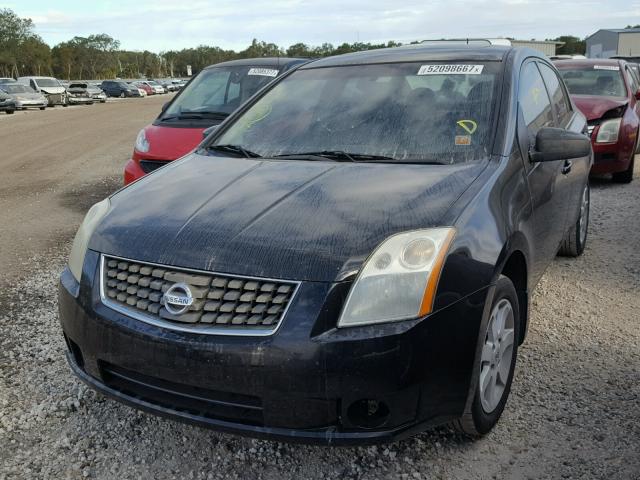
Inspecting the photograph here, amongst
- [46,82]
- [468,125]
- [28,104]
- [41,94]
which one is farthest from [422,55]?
[46,82]

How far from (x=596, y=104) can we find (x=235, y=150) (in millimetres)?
5943

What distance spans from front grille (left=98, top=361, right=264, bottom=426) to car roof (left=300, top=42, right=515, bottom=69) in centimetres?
220

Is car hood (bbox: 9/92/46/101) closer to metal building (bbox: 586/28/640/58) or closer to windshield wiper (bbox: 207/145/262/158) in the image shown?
windshield wiper (bbox: 207/145/262/158)

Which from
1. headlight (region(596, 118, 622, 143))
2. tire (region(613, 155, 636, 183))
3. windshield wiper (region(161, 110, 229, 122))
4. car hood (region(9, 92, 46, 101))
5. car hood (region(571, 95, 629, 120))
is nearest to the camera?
windshield wiper (region(161, 110, 229, 122))

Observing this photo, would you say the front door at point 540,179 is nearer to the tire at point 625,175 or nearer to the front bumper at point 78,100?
the tire at point 625,175

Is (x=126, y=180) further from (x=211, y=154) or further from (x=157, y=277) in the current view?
(x=157, y=277)

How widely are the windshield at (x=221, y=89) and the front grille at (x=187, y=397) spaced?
498cm

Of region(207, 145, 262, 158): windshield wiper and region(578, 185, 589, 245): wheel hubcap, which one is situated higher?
region(207, 145, 262, 158): windshield wiper

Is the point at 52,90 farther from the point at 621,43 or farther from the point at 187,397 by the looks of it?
the point at 621,43

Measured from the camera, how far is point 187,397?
227 cm

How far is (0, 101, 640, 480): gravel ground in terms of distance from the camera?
2.46m

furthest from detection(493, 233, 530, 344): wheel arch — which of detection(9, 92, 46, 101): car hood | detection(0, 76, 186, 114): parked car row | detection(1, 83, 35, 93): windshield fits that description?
detection(1, 83, 35, 93): windshield

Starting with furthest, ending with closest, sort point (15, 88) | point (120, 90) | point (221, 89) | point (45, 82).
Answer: point (120, 90), point (45, 82), point (15, 88), point (221, 89)

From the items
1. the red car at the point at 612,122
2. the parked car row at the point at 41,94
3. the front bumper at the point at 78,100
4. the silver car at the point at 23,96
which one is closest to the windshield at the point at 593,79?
the red car at the point at 612,122
